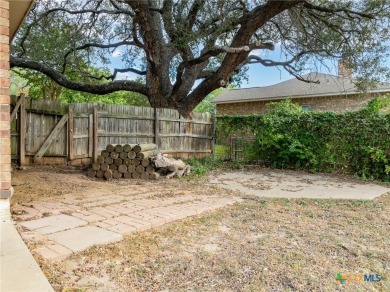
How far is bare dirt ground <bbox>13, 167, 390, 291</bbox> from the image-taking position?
2199 mm

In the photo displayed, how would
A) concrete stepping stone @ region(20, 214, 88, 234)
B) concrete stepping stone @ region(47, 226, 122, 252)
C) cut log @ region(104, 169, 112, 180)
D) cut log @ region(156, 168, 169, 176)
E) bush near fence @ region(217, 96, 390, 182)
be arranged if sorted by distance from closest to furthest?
concrete stepping stone @ region(47, 226, 122, 252), concrete stepping stone @ region(20, 214, 88, 234), cut log @ region(104, 169, 112, 180), cut log @ region(156, 168, 169, 176), bush near fence @ region(217, 96, 390, 182)

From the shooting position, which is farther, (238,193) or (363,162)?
(363,162)

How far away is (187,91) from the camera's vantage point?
1059 centimetres

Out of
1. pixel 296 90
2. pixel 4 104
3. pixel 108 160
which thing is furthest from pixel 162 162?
pixel 296 90

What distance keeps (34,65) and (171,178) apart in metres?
6.38

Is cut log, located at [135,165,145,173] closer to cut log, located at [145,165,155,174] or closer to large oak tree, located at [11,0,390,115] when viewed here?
cut log, located at [145,165,155,174]

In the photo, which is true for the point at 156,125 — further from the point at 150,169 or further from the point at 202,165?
the point at 150,169

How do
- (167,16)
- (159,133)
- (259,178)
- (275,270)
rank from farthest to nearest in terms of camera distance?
(159,133) < (167,16) < (259,178) < (275,270)

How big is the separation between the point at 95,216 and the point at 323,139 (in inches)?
294

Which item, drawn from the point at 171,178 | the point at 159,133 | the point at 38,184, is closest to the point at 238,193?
the point at 171,178

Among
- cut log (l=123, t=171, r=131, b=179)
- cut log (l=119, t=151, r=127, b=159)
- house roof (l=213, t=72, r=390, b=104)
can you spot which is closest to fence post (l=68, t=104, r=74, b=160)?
cut log (l=119, t=151, r=127, b=159)

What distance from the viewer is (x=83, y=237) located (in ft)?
9.41

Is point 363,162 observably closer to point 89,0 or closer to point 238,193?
point 238,193
